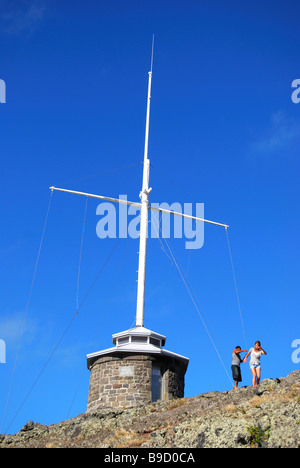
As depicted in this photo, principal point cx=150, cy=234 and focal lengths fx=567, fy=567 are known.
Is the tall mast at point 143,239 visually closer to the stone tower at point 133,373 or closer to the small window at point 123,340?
the small window at point 123,340

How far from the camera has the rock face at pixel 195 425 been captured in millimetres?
16984

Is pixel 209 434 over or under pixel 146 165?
under

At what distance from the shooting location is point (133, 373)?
2616 cm

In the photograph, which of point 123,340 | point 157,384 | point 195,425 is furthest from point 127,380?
point 195,425

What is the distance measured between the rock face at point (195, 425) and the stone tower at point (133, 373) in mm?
1291

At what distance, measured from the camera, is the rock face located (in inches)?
669

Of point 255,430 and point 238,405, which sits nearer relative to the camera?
point 255,430

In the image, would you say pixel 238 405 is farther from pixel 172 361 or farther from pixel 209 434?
pixel 172 361

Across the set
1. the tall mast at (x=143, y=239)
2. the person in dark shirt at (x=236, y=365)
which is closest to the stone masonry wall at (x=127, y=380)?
the tall mast at (x=143, y=239)

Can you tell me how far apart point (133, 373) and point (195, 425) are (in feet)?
25.3

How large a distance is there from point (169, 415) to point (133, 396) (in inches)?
183
